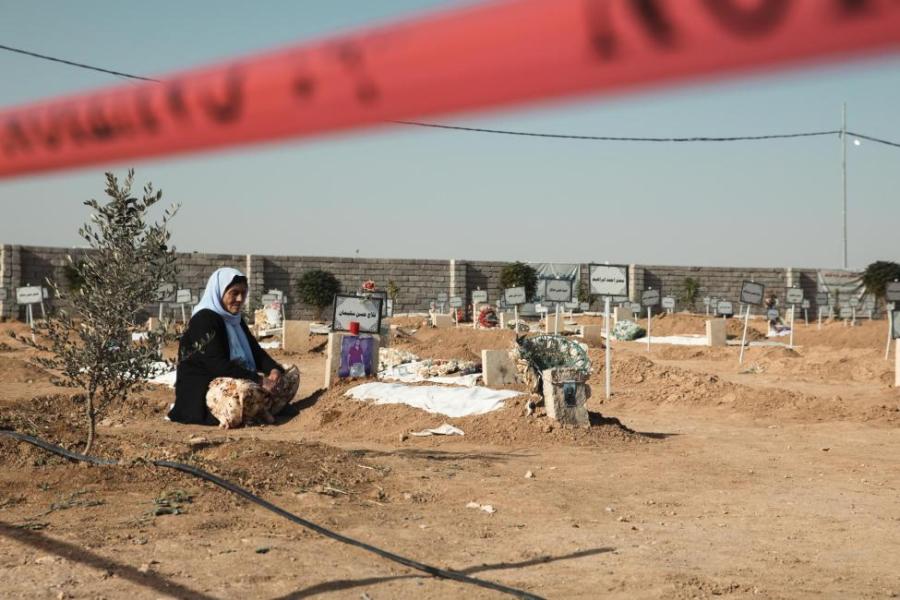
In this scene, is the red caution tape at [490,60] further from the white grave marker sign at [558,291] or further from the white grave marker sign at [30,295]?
the white grave marker sign at [30,295]

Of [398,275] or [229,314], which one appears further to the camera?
[398,275]

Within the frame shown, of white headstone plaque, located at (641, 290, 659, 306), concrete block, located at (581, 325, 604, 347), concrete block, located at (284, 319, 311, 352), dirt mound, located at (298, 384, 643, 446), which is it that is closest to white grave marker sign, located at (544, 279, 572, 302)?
concrete block, located at (581, 325, 604, 347)

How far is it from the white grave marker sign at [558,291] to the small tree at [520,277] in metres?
24.2

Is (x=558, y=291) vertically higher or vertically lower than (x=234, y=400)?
higher

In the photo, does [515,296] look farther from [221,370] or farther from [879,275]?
[879,275]

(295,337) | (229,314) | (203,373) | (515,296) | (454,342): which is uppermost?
(229,314)

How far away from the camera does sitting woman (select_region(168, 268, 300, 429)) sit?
961cm

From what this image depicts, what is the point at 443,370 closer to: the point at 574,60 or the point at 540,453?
the point at 540,453

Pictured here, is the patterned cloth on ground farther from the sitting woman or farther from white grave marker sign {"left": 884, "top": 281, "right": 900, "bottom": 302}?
white grave marker sign {"left": 884, "top": 281, "right": 900, "bottom": 302}

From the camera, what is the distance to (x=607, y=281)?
13.9 metres

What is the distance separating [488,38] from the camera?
658mm

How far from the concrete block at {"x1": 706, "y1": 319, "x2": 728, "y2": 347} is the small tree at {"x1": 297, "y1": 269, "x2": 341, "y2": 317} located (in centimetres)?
1884

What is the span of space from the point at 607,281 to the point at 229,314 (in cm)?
603

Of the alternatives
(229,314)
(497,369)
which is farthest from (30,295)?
(229,314)
